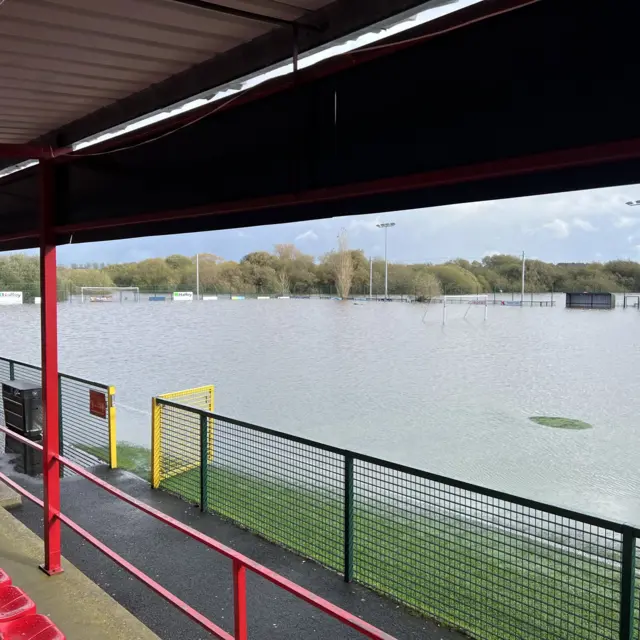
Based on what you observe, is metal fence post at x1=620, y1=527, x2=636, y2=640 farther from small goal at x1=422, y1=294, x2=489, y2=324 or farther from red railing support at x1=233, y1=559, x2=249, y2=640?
small goal at x1=422, y1=294, x2=489, y2=324

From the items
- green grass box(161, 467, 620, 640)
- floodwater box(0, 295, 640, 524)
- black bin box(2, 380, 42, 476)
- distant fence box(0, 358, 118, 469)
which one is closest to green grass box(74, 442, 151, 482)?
distant fence box(0, 358, 118, 469)

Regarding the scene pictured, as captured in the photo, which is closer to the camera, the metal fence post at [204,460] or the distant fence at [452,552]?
the distant fence at [452,552]

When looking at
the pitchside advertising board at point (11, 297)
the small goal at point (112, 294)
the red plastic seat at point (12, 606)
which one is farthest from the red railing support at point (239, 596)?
the small goal at point (112, 294)

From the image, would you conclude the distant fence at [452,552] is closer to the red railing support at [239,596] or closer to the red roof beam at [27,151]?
the red railing support at [239,596]

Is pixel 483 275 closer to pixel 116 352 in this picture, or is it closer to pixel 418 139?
pixel 116 352

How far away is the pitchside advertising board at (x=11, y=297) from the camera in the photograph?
32.6 meters

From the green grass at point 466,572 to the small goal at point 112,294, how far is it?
37293mm

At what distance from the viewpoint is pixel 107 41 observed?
2242 mm

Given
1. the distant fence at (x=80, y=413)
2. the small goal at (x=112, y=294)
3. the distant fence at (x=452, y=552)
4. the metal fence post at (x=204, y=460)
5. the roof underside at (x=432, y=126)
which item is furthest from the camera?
the small goal at (x=112, y=294)

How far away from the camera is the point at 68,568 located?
407 centimetres

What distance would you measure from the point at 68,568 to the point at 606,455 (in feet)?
42.3

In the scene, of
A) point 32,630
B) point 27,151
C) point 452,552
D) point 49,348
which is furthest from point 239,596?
point 452,552

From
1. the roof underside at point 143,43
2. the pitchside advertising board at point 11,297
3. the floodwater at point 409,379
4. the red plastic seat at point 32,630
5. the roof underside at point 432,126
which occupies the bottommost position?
the floodwater at point 409,379

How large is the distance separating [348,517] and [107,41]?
3.59 meters
